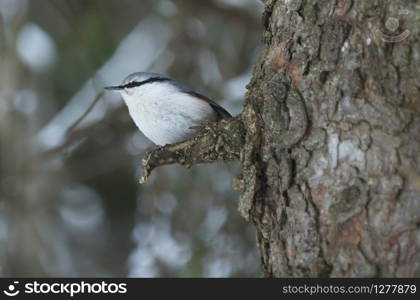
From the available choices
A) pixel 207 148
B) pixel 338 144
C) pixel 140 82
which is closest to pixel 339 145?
pixel 338 144

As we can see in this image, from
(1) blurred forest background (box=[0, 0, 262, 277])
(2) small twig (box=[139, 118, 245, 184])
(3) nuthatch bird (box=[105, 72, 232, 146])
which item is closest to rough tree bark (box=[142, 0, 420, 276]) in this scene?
(2) small twig (box=[139, 118, 245, 184])

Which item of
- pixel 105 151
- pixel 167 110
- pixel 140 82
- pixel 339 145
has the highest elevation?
pixel 140 82

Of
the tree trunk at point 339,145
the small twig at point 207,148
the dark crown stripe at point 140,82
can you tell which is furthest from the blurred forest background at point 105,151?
the tree trunk at point 339,145

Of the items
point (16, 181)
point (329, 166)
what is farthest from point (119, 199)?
point (329, 166)

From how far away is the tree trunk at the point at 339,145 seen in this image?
2.32 meters

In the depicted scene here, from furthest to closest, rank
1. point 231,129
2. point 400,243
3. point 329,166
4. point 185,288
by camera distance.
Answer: point 231,129, point 185,288, point 329,166, point 400,243

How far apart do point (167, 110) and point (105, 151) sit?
2.09 metres

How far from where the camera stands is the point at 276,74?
275 cm

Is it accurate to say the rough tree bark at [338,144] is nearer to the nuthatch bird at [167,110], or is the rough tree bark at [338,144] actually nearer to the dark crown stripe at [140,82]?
the nuthatch bird at [167,110]

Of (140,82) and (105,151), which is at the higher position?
(140,82)

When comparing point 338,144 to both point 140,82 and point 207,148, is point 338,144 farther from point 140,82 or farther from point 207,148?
point 140,82

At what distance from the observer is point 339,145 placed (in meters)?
2.47

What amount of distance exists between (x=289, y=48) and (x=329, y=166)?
59 centimetres

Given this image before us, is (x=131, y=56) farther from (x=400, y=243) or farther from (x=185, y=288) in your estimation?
(x=400, y=243)
